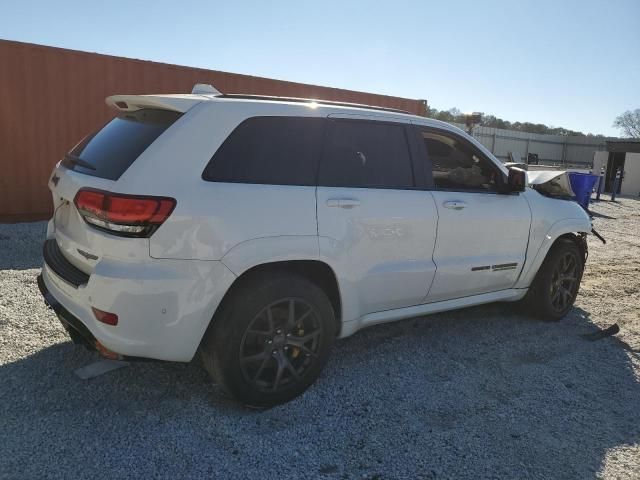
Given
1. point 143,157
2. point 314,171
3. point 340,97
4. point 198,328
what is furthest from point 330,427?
point 340,97

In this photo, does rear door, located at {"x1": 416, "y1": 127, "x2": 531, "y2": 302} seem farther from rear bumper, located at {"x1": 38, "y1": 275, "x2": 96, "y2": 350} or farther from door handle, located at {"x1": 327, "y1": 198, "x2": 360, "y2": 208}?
rear bumper, located at {"x1": 38, "y1": 275, "x2": 96, "y2": 350}

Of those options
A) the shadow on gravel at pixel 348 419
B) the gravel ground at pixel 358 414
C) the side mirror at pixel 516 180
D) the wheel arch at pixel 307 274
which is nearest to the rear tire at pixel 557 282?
the gravel ground at pixel 358 414

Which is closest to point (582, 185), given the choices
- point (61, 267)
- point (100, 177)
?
point (100, 177)

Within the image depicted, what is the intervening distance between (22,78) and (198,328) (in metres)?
7.24

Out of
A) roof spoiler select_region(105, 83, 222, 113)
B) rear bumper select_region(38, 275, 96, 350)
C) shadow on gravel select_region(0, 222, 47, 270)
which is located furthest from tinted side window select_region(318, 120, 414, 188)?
shadow on gravel select_region(0, 222, 47, 270)

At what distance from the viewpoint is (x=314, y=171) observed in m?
3.25

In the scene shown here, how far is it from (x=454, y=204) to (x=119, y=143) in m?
2.39

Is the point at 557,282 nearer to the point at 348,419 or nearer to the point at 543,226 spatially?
the point at 543,226

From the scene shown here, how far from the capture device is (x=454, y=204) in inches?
153

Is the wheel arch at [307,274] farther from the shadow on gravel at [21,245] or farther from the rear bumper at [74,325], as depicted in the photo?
the shadow on gravel at [21,245]

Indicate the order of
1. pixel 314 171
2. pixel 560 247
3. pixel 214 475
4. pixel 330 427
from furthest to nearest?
1. pixel 560 247
2. pixel 314 171
3. pixel 330 427
4. pixel 214 475

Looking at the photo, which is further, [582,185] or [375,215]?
[582,185]

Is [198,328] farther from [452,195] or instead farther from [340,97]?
[340,97]

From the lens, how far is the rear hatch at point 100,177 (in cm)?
266
